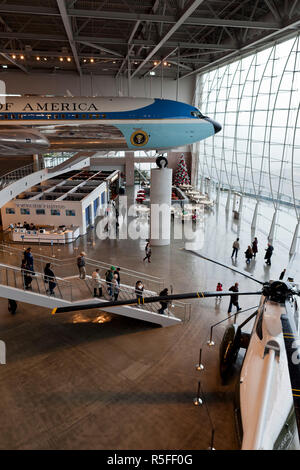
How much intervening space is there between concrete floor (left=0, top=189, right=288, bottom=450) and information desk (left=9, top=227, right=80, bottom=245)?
6718 millimetres

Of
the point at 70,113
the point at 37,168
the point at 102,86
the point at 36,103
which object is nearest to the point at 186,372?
the point at 70,113

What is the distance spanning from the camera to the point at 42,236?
61.7 feet

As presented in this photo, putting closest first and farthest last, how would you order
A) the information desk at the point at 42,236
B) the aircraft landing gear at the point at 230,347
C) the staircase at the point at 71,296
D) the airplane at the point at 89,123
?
the aircraft landing gear at the point at 230,347
the staircase at the point at 71,296
the airplane at the point at 89,123
the information desk at the point at 42,236

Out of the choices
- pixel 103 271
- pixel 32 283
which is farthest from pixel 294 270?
pixel 32 283

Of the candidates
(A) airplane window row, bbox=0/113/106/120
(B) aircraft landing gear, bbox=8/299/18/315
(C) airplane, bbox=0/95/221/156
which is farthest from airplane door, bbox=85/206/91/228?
(B) aircraft landing gear, bbox=8/299/18/315

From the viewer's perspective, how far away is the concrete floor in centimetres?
667

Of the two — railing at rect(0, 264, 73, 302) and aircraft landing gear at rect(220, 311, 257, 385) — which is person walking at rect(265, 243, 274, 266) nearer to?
aircraft landing gear at rect(220, 311, 257, 385)

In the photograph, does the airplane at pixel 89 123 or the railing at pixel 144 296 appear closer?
the railing at pixel 144 296

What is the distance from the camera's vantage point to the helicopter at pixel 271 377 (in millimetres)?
5051

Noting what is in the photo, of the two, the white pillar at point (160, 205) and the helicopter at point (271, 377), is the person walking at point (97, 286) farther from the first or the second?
the white pillar at point (160, 205)

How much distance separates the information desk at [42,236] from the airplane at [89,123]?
601cm

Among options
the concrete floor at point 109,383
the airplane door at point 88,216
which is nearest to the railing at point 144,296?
the concrete floor at point 109,383

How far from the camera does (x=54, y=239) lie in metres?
18.7

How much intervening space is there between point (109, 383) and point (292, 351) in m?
4.76
